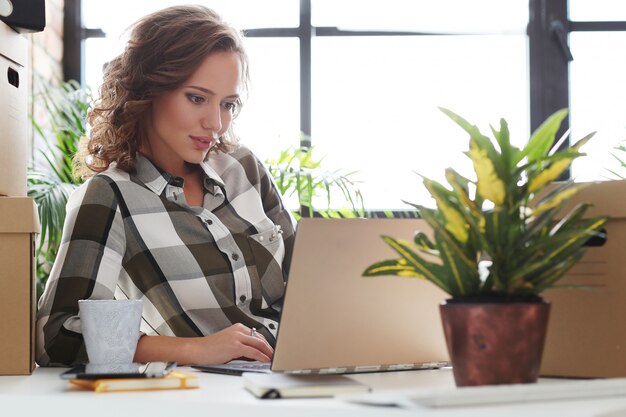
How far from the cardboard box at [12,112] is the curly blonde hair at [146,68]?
323mm

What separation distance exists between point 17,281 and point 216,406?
1.92 feet

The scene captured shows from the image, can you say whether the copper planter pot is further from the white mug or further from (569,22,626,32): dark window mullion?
(569,22,626,32): dark window mullion

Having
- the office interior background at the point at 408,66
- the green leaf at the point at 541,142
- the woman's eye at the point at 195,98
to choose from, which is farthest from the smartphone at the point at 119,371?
the office interior background at the point at 408,66

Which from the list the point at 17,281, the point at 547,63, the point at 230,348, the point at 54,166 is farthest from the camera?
the point at 547,63

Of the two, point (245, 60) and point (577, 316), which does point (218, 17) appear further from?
point (577, 316)

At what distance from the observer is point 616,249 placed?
3.88ft

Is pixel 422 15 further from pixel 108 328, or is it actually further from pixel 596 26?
pixel 108 328

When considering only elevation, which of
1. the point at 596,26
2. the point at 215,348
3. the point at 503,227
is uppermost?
Result: the point at 596,26

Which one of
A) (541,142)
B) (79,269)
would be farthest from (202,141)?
(541,142)

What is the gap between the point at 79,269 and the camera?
65.6 inches

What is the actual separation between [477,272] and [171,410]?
1.22ft

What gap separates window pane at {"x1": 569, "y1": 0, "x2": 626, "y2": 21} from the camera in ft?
11.2

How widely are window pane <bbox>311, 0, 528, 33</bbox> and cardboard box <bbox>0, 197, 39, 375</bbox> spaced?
226 cm

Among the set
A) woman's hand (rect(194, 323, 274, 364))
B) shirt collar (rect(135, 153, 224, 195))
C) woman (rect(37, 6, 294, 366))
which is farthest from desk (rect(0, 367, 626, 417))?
shirt collar (rect(135, 153, 224, 195))
